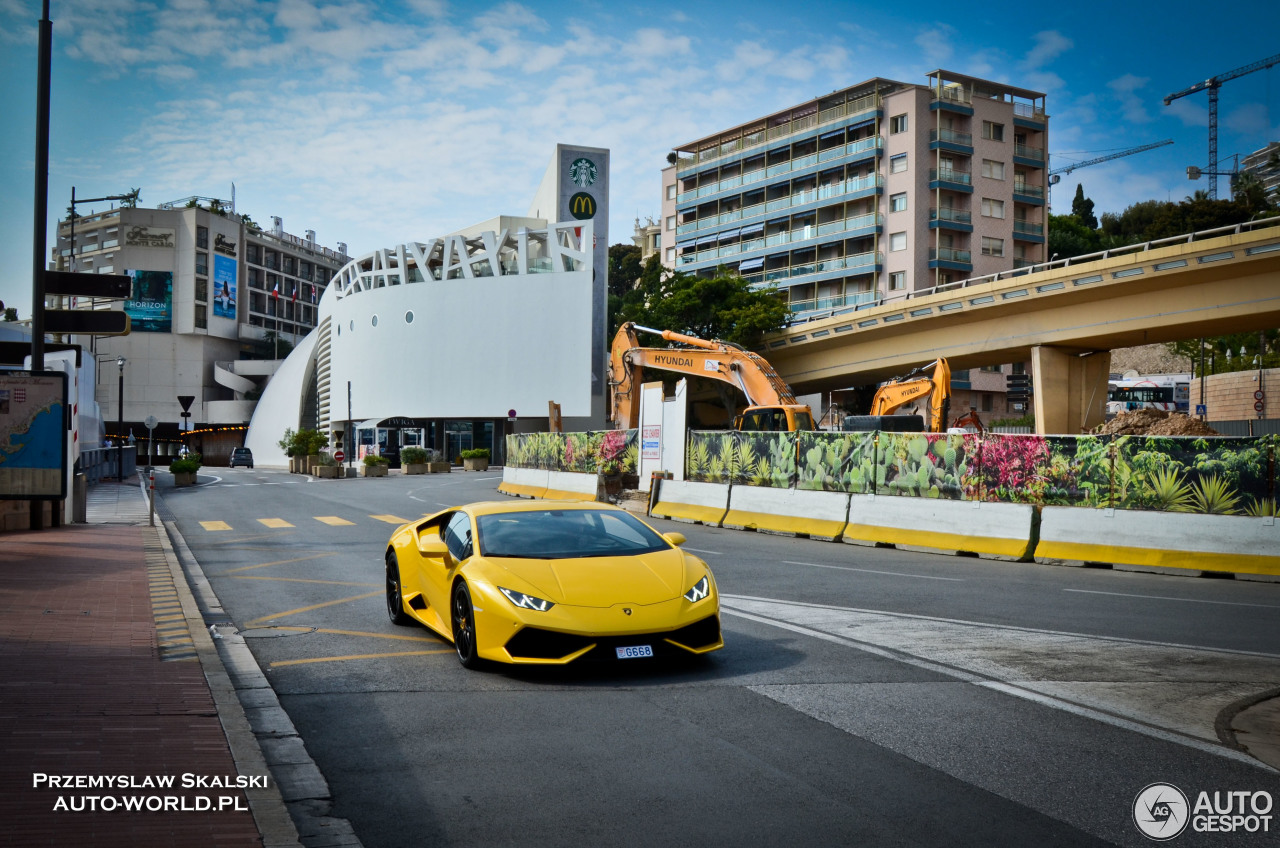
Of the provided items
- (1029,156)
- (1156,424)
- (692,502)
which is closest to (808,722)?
(692,502)

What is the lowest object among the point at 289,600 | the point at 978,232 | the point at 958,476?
the point at 289,600

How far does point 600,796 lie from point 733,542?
13915 mm

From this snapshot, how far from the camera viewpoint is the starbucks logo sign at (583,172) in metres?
76.2

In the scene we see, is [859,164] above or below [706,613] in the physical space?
above

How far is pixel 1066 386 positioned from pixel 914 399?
17.1 metres

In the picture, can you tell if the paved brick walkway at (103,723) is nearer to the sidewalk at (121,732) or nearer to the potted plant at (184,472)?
the sidewalk at (121,732)

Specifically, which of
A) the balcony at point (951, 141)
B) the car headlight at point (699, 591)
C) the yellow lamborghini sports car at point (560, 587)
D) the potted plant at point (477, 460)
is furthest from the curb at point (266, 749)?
the balcony at point (951, 141)

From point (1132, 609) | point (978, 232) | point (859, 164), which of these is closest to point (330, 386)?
point (859, 164)

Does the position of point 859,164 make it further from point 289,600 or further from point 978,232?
point 289,600

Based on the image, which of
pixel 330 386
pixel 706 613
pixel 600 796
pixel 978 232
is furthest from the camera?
pixel 330 386

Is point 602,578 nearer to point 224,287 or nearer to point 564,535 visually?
point 564,535

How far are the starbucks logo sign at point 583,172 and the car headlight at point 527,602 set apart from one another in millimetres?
71642

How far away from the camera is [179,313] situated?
118188 millimetres

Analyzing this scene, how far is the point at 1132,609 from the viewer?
11.1 m
